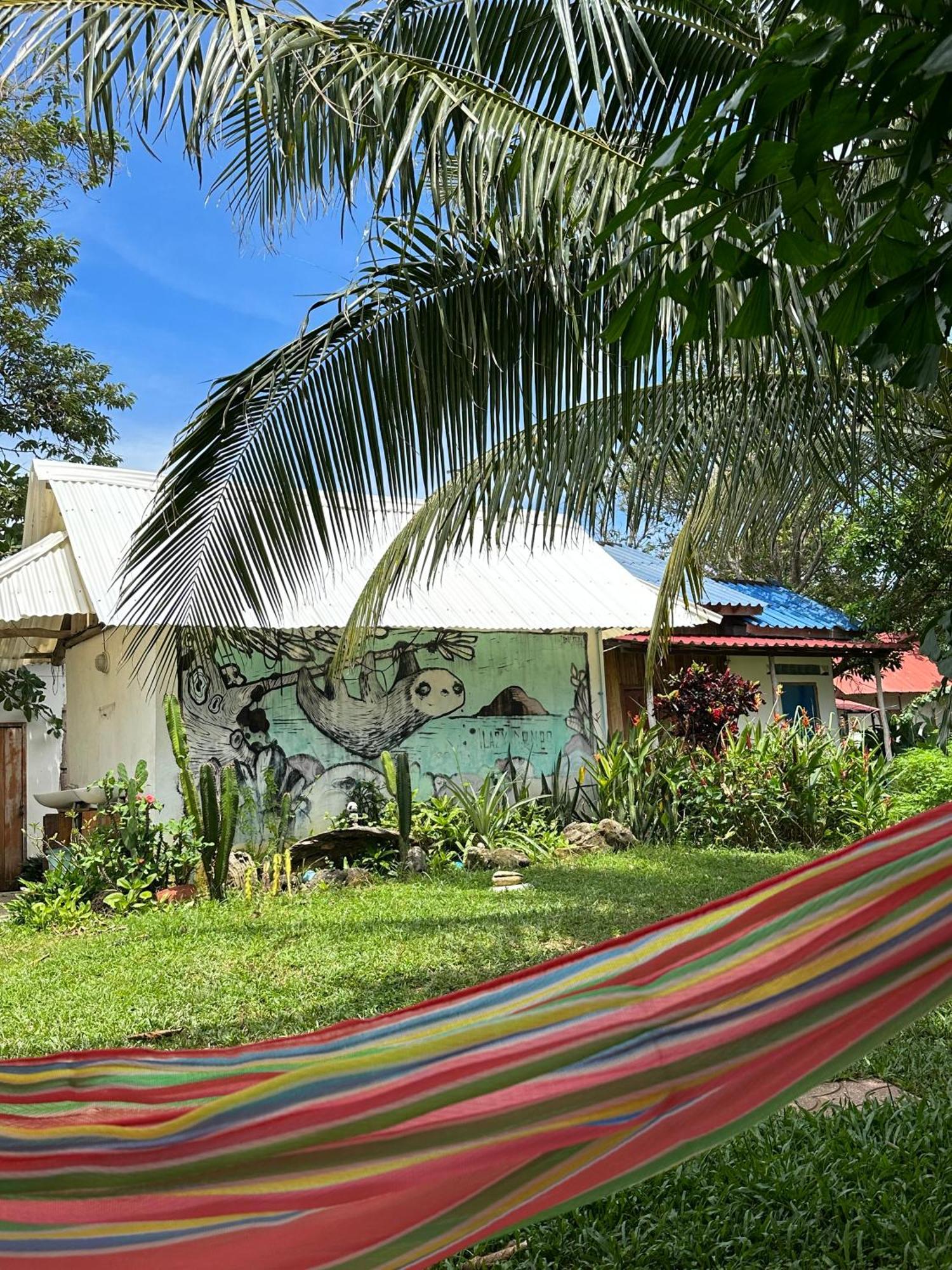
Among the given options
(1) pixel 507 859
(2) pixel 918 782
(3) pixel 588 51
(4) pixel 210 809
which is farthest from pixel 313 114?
(2) pixel 918 782

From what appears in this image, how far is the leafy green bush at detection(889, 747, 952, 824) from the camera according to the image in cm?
1028

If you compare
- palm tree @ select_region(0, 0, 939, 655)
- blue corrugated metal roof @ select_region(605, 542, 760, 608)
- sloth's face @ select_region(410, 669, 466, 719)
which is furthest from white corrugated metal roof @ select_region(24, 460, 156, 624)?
blue corrugated metal roof @ select_region(605, 542, 760, 608)

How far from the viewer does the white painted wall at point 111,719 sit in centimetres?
953

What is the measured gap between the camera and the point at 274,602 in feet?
15.7

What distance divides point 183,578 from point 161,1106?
10.4 feet

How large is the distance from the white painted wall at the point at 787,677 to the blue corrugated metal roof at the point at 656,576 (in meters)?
0.75

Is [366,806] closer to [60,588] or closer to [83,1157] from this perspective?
[60,588]

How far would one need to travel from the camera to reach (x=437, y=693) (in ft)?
37.4

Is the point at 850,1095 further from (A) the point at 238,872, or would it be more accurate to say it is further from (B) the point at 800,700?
(B) the point at 800,700

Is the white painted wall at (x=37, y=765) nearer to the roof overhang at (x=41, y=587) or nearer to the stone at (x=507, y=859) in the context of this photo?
the roof overhang at (x=41, y=587)

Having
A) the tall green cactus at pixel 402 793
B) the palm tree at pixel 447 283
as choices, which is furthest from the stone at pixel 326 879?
the palm tree at pixel 447 283

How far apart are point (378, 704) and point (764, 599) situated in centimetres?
722

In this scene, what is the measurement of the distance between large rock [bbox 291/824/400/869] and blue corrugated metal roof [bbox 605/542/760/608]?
4637 mm

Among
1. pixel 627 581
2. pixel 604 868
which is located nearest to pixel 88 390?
pixel 627 581
